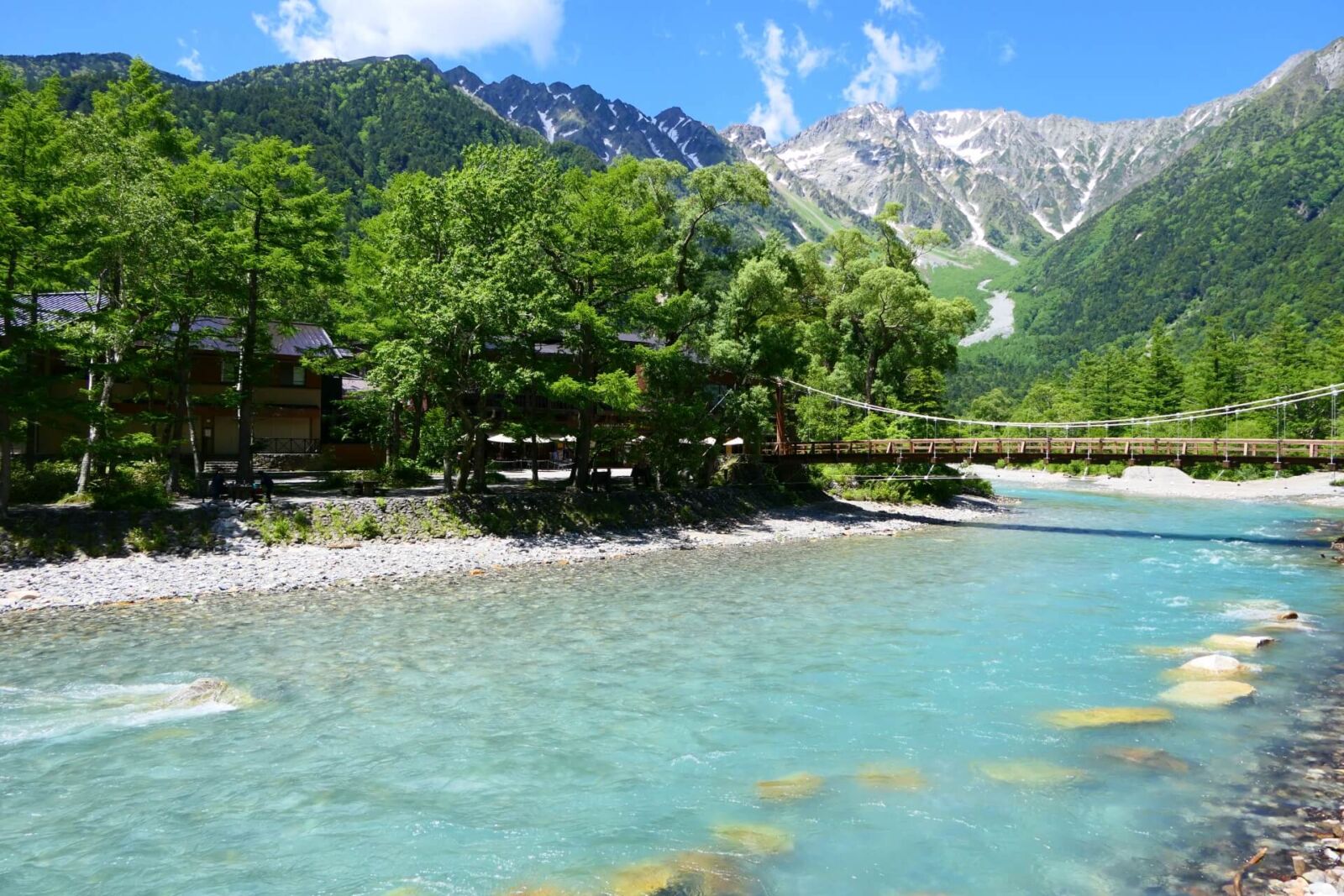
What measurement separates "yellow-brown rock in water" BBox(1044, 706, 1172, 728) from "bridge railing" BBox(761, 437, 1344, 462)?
21.9 m

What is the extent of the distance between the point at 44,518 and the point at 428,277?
11462mm

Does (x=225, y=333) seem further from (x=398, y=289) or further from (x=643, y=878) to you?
(x=643, y=878)

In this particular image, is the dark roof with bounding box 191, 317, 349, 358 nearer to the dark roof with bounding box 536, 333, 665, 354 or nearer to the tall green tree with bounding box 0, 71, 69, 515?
the dark roof with bounding box 536, 333, 665, 354

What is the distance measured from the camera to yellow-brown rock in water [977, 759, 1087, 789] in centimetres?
857

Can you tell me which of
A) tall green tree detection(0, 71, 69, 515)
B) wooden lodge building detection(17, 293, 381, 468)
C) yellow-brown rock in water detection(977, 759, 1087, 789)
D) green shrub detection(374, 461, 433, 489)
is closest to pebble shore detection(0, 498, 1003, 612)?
tall green tree detection(0, 71, 69, 515)

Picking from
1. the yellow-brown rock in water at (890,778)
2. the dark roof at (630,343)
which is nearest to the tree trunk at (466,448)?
the dark roof at (630,343)

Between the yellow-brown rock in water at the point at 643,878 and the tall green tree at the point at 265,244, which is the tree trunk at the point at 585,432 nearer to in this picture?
the tall green tree at the point at 265,244

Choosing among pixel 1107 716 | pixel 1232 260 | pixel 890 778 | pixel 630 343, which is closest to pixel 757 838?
pixel 890 778

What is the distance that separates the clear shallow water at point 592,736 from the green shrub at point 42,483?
8158mm

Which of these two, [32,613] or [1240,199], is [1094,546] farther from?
[1240,199]

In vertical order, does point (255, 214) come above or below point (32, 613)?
above

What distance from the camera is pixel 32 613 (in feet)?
50.9

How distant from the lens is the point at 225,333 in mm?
24719

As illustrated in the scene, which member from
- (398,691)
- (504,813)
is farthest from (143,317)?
(504,813)
